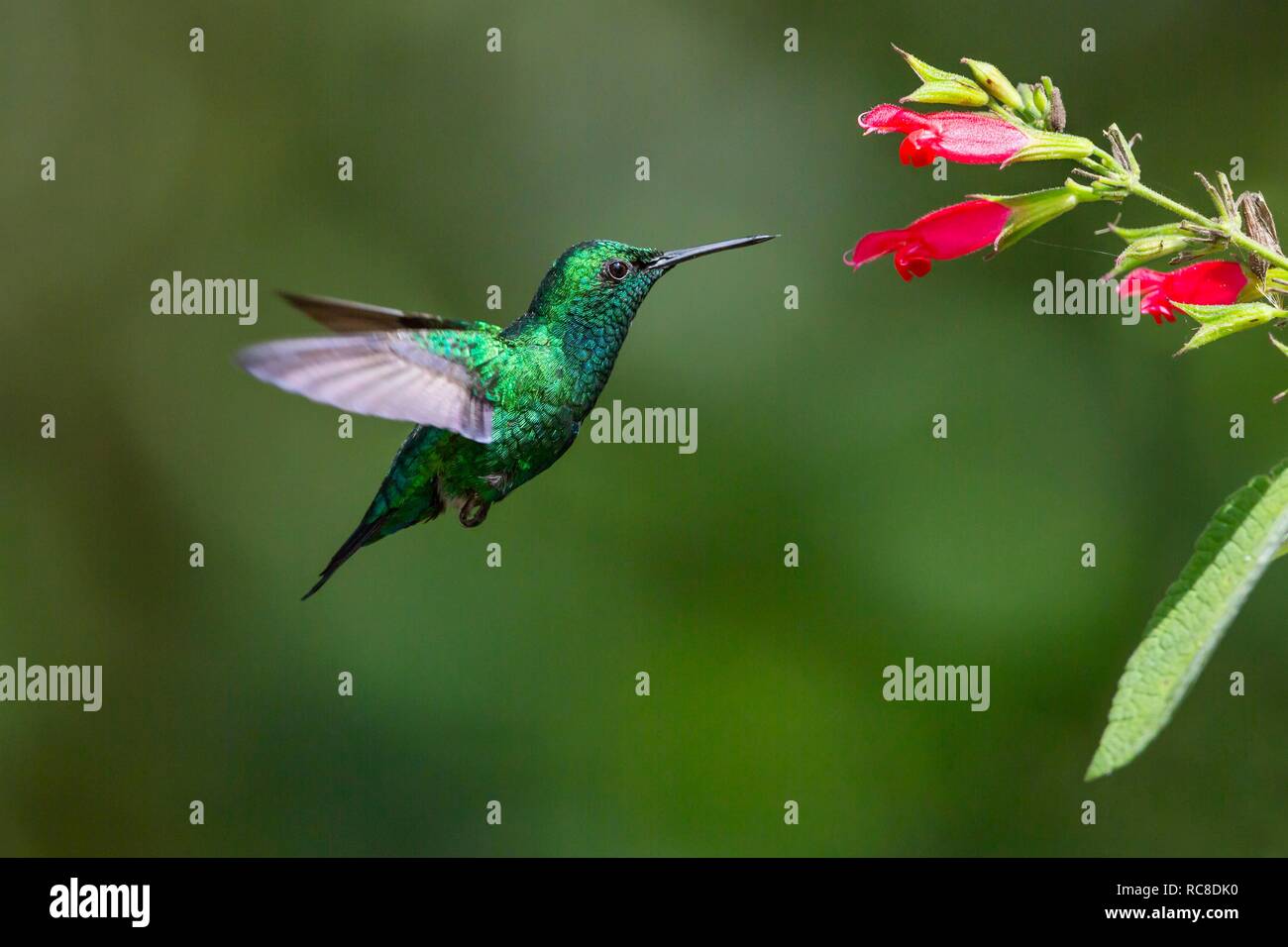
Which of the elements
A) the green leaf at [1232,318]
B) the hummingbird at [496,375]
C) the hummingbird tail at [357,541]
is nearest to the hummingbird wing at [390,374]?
the hummingbird at [496,375]

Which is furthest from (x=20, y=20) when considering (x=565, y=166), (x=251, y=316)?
(x=565, y=166)

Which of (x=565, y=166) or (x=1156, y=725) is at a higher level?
(x=565, y=166)

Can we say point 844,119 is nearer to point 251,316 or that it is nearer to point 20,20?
point 251,316

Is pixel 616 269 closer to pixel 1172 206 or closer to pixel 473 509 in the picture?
pixel 473 509

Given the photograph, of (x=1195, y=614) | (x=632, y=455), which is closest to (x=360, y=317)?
(x=1195, y=614)

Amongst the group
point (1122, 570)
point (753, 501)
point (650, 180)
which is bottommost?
point (1122, 570)

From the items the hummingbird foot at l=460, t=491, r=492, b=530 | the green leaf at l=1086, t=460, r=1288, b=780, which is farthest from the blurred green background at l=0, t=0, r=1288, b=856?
the green leaf at l=1086, t=460, r=1288, b=780

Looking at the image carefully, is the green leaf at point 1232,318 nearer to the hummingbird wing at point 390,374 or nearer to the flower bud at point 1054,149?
the flower bud at point 1054,149
